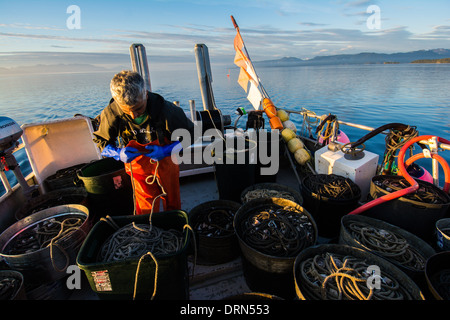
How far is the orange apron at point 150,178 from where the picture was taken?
257cm

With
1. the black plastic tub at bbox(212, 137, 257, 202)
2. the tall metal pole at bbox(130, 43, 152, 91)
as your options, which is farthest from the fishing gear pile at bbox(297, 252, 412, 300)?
the tall metal pole at bbox(130, 43, 152, 91)

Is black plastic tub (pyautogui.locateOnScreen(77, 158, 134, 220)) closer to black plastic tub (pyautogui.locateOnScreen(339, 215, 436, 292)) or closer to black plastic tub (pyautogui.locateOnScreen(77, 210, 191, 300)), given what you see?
black plastic tub (pyautogui.locateOnScreen(77, 210, 191, 300))

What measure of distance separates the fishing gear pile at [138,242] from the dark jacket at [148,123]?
98 centimetres

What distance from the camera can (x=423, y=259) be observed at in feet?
6.88

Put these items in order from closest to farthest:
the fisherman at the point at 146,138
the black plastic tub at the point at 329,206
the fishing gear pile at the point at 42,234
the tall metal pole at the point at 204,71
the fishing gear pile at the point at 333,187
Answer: the fishing gear pile at the point at 42,234 < the fisherman at the point at 146,138 < the black plastic tub at the point at 329,206 < the fishing gear pile at the point at 333,187 < the tall metal pole at the point at 204,71

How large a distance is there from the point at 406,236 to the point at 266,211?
147 cm

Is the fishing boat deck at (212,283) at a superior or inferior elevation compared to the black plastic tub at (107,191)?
inferior

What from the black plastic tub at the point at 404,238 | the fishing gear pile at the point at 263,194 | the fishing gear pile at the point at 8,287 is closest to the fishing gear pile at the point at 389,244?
the black plastic tub at the point at 404,238

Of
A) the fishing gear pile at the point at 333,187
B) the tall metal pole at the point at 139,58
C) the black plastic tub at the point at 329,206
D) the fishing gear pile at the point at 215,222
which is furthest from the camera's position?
the tall metal pole at the point at 139,58

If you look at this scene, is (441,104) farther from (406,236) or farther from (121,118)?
(121,118)

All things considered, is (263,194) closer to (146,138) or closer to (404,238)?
(404,238)

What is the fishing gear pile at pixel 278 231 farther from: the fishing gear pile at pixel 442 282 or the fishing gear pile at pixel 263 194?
the fishing gear pile at pixel 442 282

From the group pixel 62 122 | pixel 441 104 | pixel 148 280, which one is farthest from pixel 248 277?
pixel 441 104

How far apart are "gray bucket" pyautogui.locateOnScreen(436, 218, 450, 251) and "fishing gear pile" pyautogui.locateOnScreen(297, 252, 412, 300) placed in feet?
2.74
